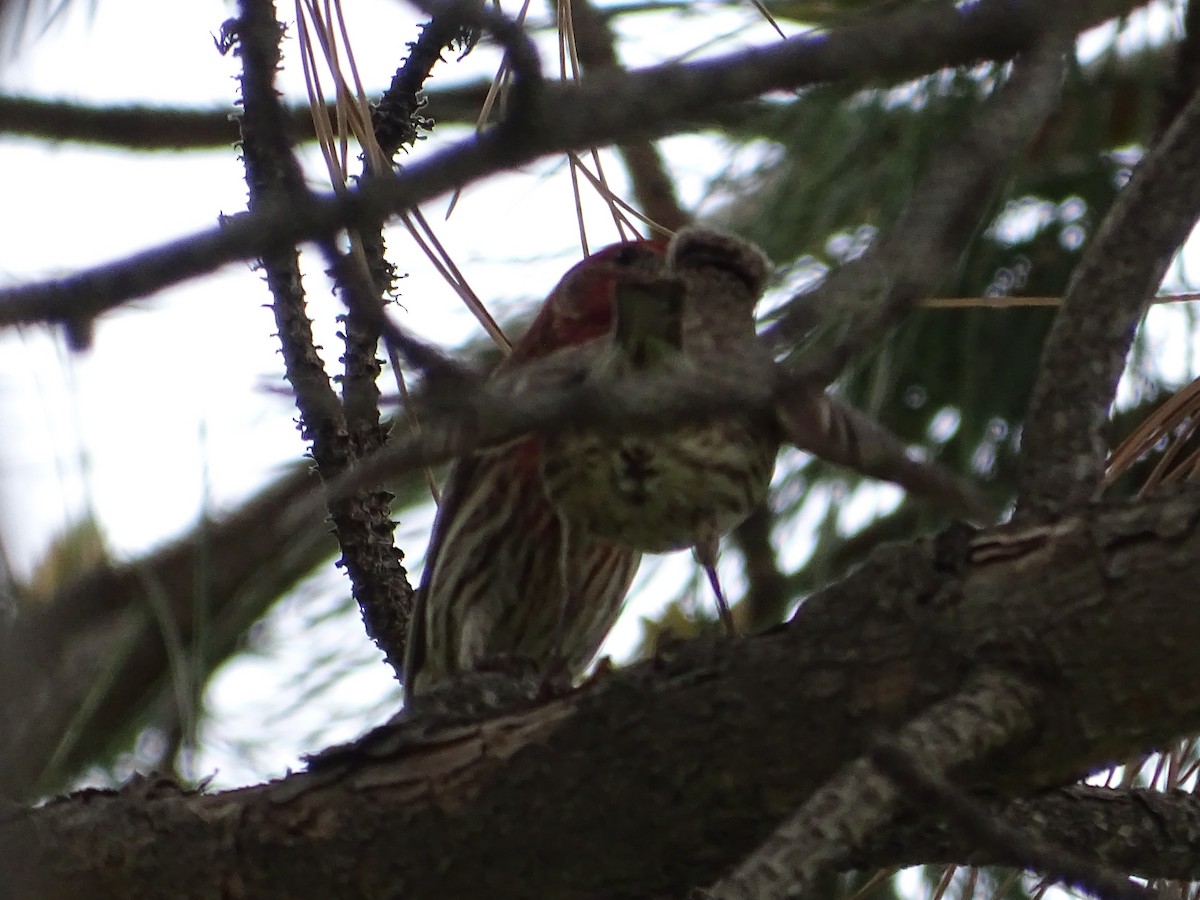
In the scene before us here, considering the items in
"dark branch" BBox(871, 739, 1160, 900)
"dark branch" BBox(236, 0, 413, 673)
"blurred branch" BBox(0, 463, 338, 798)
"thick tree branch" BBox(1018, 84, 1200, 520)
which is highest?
"blurred branch" BBox(0, 463, 338, 798)

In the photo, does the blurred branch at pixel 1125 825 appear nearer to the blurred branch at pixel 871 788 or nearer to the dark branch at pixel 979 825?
the blurred branch at pixel 871 788

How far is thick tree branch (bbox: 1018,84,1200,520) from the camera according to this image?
1.89 m

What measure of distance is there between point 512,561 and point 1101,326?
1.64 m

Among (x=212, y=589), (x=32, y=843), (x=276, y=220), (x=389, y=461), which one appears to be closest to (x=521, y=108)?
(x=276, y=220)

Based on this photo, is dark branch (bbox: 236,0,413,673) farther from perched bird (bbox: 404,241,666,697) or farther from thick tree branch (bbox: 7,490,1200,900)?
thick tree branch (bbox: 7,490,1200,900)

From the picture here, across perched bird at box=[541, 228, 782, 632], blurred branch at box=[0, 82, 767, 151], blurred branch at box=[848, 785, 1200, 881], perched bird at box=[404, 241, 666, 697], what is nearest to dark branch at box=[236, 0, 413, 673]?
perched bird at box=[404, 241, 666, 697]

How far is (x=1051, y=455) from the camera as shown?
1.91 m

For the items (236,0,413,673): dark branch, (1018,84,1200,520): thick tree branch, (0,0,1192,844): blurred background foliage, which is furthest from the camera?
(0,0,1192,844): blurred background foliage

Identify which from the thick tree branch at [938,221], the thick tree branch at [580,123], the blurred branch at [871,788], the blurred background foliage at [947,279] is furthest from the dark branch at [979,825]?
the blurred background foliage at [947,279]

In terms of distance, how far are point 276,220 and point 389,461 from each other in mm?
451

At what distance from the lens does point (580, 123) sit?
1074mm

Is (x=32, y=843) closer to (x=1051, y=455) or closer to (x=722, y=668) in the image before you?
(x=722, y=668)

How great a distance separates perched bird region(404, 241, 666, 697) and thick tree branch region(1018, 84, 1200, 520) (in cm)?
133

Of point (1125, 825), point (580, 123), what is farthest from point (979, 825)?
point (1125, 825)
